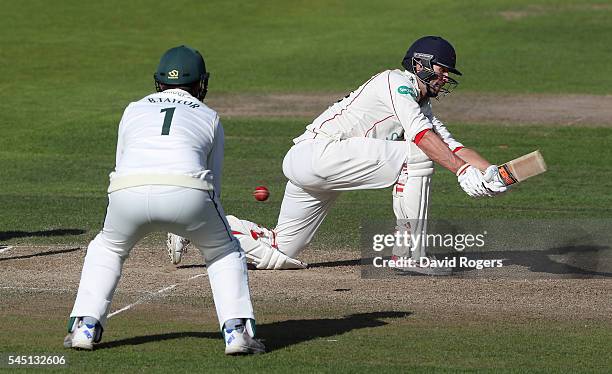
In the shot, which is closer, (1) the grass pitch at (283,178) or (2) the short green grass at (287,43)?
(1) the grass pitch at (283,178)

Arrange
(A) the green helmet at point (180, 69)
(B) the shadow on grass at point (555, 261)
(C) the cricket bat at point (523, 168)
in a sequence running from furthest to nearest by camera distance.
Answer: (B) the shadow on grass at point (555, 261) < (C) the cricket bat at point (523, 168) < (A) the green helmet at point (180, 69)

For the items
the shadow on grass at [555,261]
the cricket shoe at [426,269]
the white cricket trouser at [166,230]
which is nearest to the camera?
the white cricket trouser at [166,230]

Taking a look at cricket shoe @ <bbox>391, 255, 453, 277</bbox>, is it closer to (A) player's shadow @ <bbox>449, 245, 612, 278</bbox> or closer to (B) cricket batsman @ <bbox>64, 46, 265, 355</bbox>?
(A) player's shadow @ <bbox>449, 245, 612, 278</bbox>

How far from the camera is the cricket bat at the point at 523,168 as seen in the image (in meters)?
9.25

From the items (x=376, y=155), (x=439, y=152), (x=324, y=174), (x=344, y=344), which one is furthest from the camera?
(x=324, y=174)

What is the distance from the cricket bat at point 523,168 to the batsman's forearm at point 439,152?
46 cm

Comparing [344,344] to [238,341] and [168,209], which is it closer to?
[238,341]

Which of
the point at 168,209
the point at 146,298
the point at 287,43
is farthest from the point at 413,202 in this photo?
the point at 287,43

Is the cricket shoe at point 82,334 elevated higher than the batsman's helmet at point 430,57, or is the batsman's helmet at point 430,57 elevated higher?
the batsman's helmet at point 430,57

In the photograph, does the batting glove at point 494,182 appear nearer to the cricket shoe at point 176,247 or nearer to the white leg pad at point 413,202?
the white leg pad at point 413,202

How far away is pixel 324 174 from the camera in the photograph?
406 inches

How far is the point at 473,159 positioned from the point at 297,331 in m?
2.71

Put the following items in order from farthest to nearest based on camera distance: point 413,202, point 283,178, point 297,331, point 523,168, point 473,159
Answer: point 283,178 → point 413,202 → point 473,159 → point 523,168 → point 297,331

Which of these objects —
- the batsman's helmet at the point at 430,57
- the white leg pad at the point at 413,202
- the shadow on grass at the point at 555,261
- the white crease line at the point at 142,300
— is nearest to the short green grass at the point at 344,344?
the white crease line at the point at 142,300
